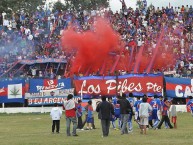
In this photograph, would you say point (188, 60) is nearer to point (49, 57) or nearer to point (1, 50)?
point (49, 57)

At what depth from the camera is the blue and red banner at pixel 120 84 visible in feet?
135

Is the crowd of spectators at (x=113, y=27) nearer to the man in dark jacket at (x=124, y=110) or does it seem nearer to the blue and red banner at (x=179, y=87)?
the blue and red banner at (x=179, y=87)

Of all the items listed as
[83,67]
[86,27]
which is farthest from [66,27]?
[83,67]

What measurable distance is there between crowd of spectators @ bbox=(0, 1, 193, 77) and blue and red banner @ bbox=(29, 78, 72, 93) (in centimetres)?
660

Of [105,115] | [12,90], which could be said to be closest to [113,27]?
[12,90]

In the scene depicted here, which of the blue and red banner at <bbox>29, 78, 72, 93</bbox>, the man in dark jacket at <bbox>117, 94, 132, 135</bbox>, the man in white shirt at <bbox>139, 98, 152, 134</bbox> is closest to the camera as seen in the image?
the man in dark jacket at <bbox>117, 94, 132, 135</bbox>

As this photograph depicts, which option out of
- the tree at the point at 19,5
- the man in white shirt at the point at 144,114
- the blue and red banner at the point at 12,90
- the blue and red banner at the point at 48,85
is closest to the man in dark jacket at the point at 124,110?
the man in white shirt at the point at 144,114

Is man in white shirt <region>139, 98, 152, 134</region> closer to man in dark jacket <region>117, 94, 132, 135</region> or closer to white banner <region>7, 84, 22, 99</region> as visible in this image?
man in dark jacket <region>117, 94, 132, 135</region>

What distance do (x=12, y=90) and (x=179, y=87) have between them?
12813 millimetres

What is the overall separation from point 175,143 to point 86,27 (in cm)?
3788

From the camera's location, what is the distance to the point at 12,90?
42625 millimetres

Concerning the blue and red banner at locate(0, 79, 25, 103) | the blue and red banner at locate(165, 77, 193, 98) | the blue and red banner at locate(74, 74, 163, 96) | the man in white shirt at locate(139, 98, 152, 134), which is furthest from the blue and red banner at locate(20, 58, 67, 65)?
the man in white shirt at locate(139, 98, 152, 134)

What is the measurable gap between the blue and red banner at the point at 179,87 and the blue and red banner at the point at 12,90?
11168 millimetres

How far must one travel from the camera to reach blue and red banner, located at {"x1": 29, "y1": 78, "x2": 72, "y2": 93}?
139 feet
